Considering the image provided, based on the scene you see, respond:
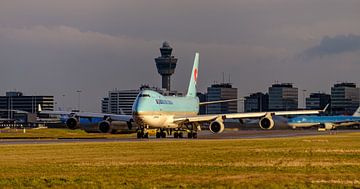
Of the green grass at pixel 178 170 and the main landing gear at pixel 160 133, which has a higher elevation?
the main landing gear at pixel 160 133

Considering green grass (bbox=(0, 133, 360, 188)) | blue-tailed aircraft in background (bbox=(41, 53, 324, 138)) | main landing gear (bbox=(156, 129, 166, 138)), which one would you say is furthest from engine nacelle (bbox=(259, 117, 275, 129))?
green grass (bbox=(0, 133, 360, 188))

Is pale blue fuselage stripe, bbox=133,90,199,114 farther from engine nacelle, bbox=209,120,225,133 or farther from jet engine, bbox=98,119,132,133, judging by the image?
engine nacelle, bbox=209,120,225,133

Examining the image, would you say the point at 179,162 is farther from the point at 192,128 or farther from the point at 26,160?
the point at 192,128

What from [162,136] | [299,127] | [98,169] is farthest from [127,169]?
[299,127]

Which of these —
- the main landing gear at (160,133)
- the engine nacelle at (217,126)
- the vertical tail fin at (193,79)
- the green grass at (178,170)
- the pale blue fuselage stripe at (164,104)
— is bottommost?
the green grass at (178,170)

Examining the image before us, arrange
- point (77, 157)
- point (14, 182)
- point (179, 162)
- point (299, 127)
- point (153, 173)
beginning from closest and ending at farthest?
point (14, 182), point (153, 173), point (179, 162), point (77, 157), point (299, 127)

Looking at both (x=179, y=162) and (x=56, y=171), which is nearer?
(x=56, y=171)

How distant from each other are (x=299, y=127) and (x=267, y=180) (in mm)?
167217

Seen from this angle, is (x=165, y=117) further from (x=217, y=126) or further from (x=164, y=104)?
(x=217, y=126)

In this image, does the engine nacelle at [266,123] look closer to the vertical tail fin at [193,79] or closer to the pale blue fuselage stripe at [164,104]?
the pale blue fuselage stripe at [164,104]

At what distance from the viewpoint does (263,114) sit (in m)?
96.6

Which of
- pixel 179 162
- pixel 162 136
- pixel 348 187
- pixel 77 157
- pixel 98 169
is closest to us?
pixel 348 187

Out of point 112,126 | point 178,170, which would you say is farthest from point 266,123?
point 178,170

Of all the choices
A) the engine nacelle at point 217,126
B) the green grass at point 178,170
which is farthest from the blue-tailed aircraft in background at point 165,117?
the green grass at point 178,170
